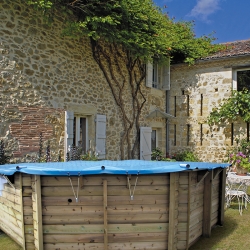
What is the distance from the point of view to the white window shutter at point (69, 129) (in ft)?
25.4

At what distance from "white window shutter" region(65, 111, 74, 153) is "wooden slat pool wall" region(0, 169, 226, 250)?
12.0ft

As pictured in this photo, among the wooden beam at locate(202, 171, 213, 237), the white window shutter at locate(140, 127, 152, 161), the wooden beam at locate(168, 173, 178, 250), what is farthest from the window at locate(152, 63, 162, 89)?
the wooden beam at locate(168, 173, 178, 250)

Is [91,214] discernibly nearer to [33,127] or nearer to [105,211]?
[105,211]

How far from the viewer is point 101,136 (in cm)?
875

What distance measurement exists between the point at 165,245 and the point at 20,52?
5371mm

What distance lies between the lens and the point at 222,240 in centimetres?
482

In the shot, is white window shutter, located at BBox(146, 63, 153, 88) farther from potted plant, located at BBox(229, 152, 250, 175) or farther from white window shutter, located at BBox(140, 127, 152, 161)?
potted plant, located at BBox(229, 152, 250, 175)

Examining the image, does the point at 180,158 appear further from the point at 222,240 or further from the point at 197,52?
the point at 222,240

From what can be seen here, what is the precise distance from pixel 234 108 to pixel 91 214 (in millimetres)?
8141

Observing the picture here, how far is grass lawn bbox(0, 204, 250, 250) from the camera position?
179 inches

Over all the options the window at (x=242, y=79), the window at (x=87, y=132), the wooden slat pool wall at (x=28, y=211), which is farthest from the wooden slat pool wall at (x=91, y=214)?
the window at (x=242, y=79)

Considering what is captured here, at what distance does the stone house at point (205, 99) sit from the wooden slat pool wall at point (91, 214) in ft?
26.0

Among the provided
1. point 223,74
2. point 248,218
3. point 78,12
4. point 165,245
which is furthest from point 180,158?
point 165,245

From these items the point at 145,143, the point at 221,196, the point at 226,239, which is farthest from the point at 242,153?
the point at 226,239
